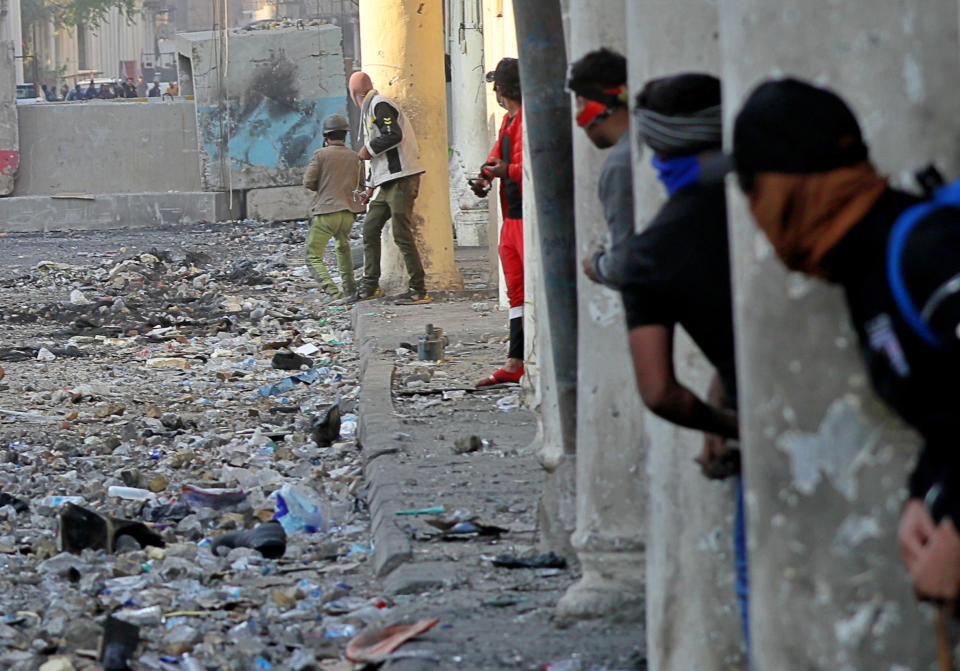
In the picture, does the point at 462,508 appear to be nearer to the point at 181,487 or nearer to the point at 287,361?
the point at 181,487

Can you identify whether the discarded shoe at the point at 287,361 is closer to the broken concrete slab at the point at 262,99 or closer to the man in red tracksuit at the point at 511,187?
the man in red tracksuit at the point at 511,187

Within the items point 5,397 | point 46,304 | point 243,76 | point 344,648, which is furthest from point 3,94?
point 344,648

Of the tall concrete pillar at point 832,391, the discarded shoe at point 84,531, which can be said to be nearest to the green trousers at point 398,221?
the discarded shoe at point 84,531

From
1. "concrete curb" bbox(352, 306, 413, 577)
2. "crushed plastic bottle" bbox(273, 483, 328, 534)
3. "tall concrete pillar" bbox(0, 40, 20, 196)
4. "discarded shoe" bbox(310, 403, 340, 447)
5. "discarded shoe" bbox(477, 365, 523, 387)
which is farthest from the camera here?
"tall concrete pillar" bbox(0, 40, 20, 196)

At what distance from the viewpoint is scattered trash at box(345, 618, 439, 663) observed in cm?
404

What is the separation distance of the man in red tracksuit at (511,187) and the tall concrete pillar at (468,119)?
9915 millimetres

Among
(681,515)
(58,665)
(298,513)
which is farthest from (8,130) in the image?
(681,515)

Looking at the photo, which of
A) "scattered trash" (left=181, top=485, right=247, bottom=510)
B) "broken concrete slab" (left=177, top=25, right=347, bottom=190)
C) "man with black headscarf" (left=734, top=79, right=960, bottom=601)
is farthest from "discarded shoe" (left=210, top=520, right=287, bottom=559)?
"broken concrete slab" (left=177, top=25, right=347, bottom=190)

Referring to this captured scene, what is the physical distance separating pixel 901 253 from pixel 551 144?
3.03 metres

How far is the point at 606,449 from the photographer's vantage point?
412 cm

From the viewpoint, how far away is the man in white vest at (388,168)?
11883mm

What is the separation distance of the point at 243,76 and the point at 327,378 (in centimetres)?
1482

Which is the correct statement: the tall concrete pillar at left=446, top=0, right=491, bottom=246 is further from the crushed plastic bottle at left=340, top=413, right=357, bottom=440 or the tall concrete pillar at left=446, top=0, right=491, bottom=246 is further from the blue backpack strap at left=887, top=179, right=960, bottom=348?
the blue backpack strap at left=887, top=179, right=960, bottom=348

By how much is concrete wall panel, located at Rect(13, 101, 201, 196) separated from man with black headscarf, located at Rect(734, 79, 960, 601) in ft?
75.8
